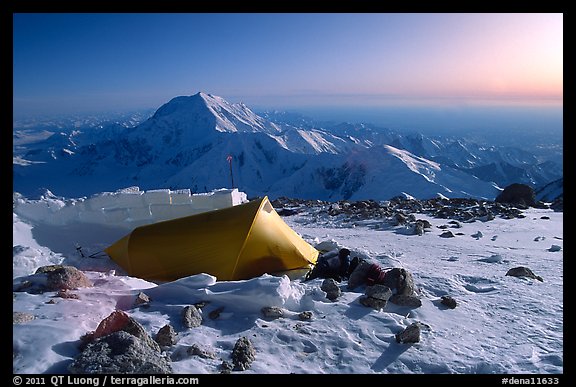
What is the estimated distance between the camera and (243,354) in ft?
13.5

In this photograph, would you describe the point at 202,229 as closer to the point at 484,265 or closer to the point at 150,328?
the point at 150,328

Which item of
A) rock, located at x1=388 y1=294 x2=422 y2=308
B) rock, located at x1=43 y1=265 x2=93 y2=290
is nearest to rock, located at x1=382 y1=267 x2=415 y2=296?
rock, located at x1=388 y1=294 x2=422 y2=308

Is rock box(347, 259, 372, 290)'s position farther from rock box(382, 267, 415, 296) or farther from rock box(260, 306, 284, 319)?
rock box(260, 306, 284, 319)

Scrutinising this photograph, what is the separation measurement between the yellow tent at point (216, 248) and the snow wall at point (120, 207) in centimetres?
224

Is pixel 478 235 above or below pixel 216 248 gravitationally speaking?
below

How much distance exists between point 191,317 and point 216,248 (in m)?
2.70

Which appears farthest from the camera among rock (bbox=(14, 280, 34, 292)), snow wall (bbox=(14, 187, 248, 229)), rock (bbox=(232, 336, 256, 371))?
snow wall (bbox=(14, 187, 248, 229))

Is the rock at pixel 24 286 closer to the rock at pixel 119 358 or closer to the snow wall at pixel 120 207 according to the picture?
the rock at pixel 119 358

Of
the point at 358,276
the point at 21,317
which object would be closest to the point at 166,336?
the point at 21,317

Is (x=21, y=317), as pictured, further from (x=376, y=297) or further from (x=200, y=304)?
(x=376, y=297)

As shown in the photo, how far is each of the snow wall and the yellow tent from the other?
2240 mm

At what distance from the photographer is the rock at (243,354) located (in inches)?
158

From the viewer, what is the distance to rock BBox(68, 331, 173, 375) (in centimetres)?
354
